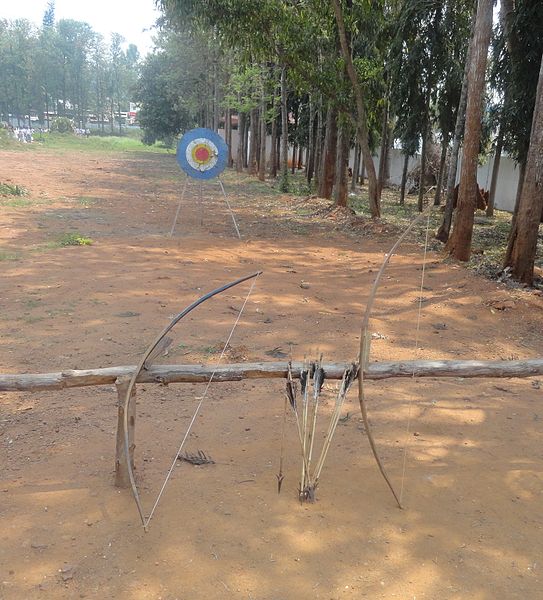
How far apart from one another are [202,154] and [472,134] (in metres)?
5.46

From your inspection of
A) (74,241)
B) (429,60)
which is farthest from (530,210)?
(429,60)

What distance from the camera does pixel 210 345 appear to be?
5.42 meters

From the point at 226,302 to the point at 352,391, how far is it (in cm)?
267

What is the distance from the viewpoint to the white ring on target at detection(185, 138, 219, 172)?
470 inches

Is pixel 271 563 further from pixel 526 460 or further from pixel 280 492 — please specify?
pixel 526 460

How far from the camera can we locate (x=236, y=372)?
128 inches

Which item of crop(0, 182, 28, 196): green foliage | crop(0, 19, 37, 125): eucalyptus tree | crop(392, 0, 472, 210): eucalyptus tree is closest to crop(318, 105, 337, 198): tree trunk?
crop(392, 0, 472, 210): eucalyptus tree

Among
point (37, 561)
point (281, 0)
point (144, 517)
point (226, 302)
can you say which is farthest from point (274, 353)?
point (281, 0)

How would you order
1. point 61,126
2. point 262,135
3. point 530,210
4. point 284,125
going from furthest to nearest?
point 61,126
point 262,135
point 284,125
point 530,210

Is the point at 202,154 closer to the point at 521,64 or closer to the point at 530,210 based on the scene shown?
the point at 521,64

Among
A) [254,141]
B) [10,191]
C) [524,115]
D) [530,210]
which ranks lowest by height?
[10,191]

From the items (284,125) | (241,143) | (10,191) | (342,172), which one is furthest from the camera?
(241,143)

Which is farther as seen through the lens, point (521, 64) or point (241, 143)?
point (241, 143)

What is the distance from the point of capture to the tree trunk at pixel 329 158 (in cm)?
1731
